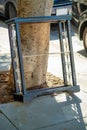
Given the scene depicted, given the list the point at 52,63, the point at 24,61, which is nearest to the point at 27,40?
the point at 24,61

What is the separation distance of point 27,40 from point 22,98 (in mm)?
1010

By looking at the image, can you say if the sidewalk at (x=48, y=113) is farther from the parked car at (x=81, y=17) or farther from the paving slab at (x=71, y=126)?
the parked car at (x=81, y=17)

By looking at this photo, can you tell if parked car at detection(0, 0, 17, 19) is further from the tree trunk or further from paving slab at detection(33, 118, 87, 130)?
paving slab at detection(33, 118, 87, 130)

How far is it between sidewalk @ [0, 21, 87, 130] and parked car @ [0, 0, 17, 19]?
6.55 meters

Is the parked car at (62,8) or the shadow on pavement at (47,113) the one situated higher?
the parked car at (62,8)

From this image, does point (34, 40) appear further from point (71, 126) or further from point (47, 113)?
point (71, 126)

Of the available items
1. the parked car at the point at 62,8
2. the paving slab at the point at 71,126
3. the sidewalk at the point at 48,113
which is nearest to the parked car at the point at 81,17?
the parked car at the point at 62,8

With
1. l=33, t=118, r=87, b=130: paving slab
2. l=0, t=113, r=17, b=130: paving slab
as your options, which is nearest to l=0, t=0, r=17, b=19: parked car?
l=0, t=113, r=17, b=130: paving slab

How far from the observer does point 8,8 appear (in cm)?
1241

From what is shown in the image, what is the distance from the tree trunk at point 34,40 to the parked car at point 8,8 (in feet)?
20.2

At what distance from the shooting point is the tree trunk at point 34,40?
5.83m

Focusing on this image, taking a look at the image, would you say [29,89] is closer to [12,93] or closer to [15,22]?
[12,93]

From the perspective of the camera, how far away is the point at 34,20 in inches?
218

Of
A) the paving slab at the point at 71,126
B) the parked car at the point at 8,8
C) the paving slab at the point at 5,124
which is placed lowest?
the paving slab at the point at 71,126
